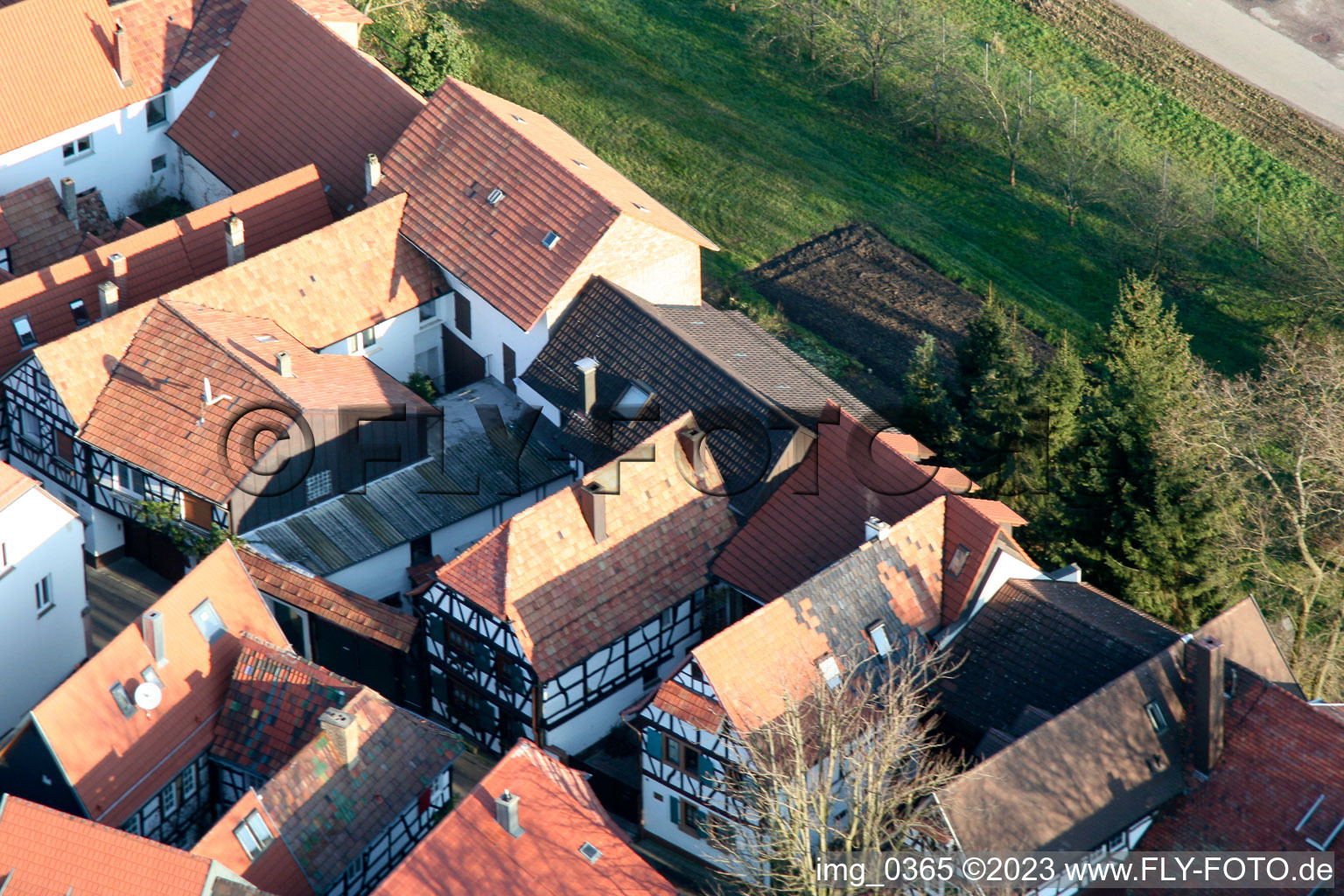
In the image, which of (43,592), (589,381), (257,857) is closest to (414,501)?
(589,381)

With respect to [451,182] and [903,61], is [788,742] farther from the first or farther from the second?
[903,61]

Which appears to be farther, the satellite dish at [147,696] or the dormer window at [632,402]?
the dormer window at [632,402]

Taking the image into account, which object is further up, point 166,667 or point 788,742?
point 788,742

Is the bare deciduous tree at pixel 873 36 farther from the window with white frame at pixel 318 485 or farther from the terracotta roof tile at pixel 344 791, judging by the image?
the terracotta roof tile at pixel 344 791

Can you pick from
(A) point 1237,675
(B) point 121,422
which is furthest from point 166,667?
(A) point 1237,675

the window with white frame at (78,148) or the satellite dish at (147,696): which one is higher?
the window with white frame at (78,148)

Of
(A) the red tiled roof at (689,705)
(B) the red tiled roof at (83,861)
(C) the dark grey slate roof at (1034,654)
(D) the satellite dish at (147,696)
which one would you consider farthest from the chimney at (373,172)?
(B) the red tiled roof at (83,861)

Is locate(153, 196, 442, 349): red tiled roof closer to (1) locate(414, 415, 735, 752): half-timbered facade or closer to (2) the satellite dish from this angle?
(1) locate(414, 415, 735, 752): half-timbered facade

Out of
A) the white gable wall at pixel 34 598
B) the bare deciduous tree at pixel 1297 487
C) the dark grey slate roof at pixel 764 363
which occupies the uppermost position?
the bare deciduous tree at pixel 1297 487
